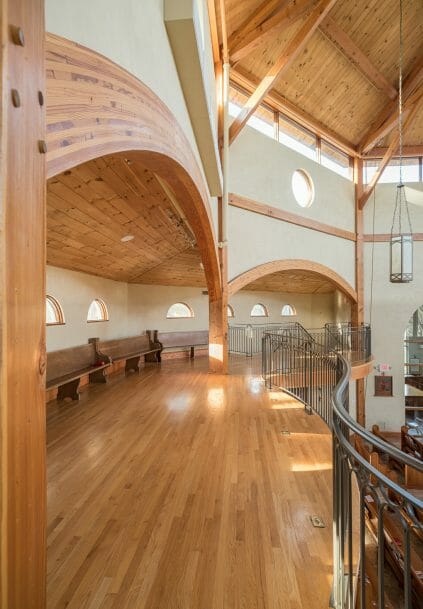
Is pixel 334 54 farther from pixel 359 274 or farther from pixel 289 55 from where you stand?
pixel 359 274

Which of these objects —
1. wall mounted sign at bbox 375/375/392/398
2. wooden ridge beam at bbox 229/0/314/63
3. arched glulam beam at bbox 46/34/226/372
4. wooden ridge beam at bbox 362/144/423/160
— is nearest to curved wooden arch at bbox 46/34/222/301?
arched glulam beam at bbox 46/34/226/372

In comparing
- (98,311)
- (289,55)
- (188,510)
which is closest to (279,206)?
(289,55)

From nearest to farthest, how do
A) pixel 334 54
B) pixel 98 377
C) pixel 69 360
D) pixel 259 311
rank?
1. pixel 69 360
2. pixel 98 377
3. pixel 334 54
4. pixel 259 311

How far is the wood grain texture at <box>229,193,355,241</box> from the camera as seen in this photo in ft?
25.3

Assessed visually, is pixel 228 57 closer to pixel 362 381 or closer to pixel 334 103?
pixel 334 103

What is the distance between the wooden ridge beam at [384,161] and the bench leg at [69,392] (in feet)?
32.0

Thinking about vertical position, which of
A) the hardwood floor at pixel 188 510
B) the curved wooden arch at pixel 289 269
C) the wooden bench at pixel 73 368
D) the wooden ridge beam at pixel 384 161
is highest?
the wooden ridge beam at pixel 384 161

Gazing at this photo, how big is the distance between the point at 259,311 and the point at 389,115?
6.90 metres

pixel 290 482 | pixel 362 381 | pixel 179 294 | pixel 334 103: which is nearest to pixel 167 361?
pixel 179 294

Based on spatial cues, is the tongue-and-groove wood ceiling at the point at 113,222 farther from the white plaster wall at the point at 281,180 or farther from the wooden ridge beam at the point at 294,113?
the wooden ridge beam at the point at 294,113

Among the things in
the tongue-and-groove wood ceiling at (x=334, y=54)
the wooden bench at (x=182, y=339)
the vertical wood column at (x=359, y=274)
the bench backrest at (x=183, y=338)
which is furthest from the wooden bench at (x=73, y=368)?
the vertical wood column at (x=359, y=274)

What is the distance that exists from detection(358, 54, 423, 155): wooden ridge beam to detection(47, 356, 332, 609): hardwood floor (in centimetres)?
870

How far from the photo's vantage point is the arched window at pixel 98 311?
7.54 metres

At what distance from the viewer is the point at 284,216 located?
8766 mm
